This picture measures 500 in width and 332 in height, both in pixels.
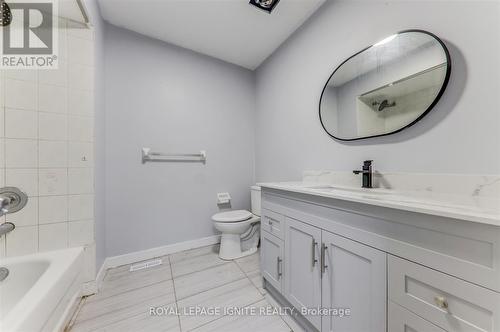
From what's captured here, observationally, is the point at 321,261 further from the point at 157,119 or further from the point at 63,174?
the point at 157,119

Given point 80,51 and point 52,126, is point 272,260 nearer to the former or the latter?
point 52,126

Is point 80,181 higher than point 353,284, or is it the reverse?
point 80,181

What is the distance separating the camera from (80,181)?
1.34 metres

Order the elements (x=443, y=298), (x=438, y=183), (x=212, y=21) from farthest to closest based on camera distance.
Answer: (x=212, y=21) → (x=438, y=183) → (x=443, y=298)

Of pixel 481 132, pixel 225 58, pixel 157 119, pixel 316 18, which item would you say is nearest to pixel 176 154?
pixel 157 119

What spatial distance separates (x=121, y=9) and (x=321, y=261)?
8.24ft

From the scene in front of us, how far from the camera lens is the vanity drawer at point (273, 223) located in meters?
1.25

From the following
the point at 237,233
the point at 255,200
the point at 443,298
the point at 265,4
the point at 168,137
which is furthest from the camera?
the point at 255,200

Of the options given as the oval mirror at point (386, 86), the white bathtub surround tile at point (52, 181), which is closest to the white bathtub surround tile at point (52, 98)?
the white bathtub surround tile at point (52, 181)

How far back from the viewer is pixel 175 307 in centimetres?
126

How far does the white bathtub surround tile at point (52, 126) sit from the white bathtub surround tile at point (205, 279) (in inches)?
56.4

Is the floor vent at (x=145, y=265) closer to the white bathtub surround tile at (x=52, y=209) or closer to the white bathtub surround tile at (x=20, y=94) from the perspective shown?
the white bathtub surround tile at (x=52, y=209)

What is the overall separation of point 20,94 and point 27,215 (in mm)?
796

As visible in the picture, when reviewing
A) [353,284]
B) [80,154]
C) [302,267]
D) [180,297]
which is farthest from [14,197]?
[353,284]
